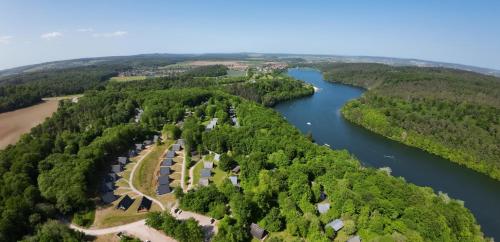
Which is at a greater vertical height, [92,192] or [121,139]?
[121,139]

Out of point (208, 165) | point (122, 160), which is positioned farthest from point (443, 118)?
point (122, 160)

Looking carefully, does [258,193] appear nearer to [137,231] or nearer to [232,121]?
[137,231]

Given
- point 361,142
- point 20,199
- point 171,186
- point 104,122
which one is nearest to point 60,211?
point 20,199

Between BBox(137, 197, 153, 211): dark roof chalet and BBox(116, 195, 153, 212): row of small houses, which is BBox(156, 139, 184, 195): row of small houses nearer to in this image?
BBox(137, 197, 153, 211): dark roof chalet

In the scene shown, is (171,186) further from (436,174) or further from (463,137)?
(463,137)

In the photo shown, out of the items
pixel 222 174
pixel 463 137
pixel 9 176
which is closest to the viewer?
pixel 9 176

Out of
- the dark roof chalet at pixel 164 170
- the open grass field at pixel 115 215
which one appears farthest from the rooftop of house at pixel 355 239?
the dark roof chalet at pixel 164 170

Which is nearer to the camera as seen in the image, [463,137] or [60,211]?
[60,211]
